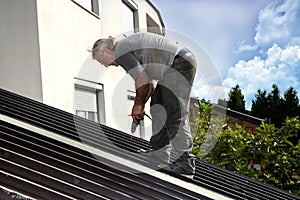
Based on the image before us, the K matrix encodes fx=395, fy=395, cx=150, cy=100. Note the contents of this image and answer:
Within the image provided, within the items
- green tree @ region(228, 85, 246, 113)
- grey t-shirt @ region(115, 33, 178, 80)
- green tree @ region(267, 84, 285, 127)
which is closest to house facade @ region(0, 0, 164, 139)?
grey t-shirt @ region(115, 33, 178, 80)

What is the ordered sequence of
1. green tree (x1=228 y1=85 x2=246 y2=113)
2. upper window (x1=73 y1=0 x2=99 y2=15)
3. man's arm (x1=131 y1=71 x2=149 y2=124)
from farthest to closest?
green tree (x1=228 y1=85 x2=246 y2=113), upper window (x1=73 y1=0 x2=99 y2=15), man's arm (x1=131 y1=71 x2=149 y2=124)

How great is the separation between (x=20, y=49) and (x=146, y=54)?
4266mm

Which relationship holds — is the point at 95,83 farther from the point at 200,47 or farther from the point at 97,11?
the point at 200,47

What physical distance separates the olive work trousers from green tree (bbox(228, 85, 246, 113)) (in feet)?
73.3

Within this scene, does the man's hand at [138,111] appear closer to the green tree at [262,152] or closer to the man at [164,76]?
the man at [164,76]

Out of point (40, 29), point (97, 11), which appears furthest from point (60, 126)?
point (97, 11)

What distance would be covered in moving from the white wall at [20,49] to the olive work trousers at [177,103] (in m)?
3.77

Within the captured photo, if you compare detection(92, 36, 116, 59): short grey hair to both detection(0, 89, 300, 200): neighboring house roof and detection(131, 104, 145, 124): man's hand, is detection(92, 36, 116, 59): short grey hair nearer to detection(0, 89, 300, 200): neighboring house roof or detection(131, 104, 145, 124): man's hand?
detection(131, 104, 145, 124): man's hand

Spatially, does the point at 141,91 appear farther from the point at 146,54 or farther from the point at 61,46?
the point at 61,46

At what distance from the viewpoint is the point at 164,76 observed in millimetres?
3871

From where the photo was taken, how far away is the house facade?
282 inches

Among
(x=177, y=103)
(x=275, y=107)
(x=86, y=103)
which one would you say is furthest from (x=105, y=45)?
(x=275, y=107)

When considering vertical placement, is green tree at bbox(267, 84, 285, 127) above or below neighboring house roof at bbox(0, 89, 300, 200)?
below

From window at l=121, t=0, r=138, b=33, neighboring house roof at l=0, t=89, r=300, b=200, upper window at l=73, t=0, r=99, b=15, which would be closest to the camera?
neighboring house roof at l=0, t=89, r=300, b=200
